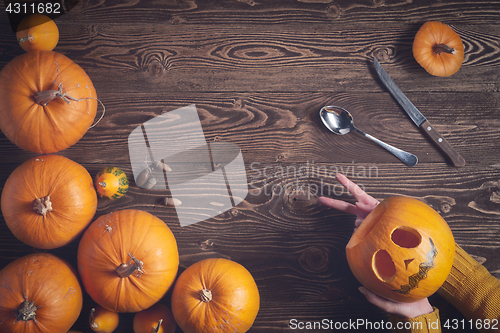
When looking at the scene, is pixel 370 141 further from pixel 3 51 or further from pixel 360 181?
pixel 3 51

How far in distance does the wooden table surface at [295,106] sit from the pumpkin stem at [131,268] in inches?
11.2

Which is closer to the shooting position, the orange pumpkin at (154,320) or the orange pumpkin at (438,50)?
the orange pumpkin at (154,320)

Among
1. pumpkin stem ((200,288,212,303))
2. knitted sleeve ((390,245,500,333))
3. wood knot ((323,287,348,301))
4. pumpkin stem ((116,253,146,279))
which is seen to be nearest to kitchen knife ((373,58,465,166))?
knitted sleeve ((390,245,500,333))

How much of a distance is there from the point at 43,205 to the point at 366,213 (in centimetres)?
135

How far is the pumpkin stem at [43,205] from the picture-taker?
106 cm

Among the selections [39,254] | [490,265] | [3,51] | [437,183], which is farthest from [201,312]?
[3,51]

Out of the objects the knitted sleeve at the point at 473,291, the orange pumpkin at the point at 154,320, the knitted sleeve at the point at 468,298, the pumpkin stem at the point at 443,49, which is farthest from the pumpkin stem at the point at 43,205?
the pumpkin stem at the point at 443,49

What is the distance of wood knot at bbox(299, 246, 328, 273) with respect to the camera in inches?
52.7

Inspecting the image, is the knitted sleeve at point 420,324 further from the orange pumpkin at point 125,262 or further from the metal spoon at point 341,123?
the orange pumpkin at point 125,262

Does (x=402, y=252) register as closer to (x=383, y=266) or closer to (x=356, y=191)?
(x=383, y=266)

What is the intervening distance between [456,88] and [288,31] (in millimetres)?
913

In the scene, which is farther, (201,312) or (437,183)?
(437,183)

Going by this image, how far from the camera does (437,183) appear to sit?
139 cm

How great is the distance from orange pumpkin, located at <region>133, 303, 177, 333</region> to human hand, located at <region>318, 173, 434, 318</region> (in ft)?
2.73
